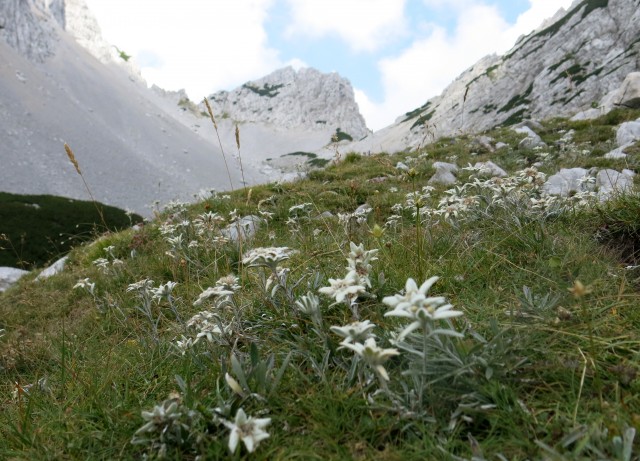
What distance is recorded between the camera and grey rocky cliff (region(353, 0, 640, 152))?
5291cm

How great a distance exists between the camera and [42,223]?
1941 cm

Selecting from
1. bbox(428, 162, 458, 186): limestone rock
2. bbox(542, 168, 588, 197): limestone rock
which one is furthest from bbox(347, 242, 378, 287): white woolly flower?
bbox(428, 162, 458, 186): limestone rock

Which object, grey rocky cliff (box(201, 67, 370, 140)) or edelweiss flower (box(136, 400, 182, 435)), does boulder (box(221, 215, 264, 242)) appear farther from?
grey rocky cliff (box(201, 67, 370, 140))

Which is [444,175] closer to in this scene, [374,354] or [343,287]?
[343,287]

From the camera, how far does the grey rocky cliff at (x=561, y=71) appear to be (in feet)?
174

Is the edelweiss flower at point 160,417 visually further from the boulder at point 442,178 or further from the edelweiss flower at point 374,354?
the boulder at point 442,178

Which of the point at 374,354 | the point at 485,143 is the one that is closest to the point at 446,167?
the point at 485,143

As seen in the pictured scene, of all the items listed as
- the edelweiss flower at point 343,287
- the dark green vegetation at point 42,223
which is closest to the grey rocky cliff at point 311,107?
the dark green vegetation at point 42,223

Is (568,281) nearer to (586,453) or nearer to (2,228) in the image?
(586,453)

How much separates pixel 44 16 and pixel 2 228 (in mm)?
98026

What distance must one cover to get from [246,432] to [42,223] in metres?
22.8

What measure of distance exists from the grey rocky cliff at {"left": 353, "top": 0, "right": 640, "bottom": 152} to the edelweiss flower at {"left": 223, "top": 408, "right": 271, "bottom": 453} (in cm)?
4774

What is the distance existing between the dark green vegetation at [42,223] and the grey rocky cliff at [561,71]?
3441 cm

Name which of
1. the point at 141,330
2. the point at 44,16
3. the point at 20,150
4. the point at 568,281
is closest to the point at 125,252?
the point at 141,330
